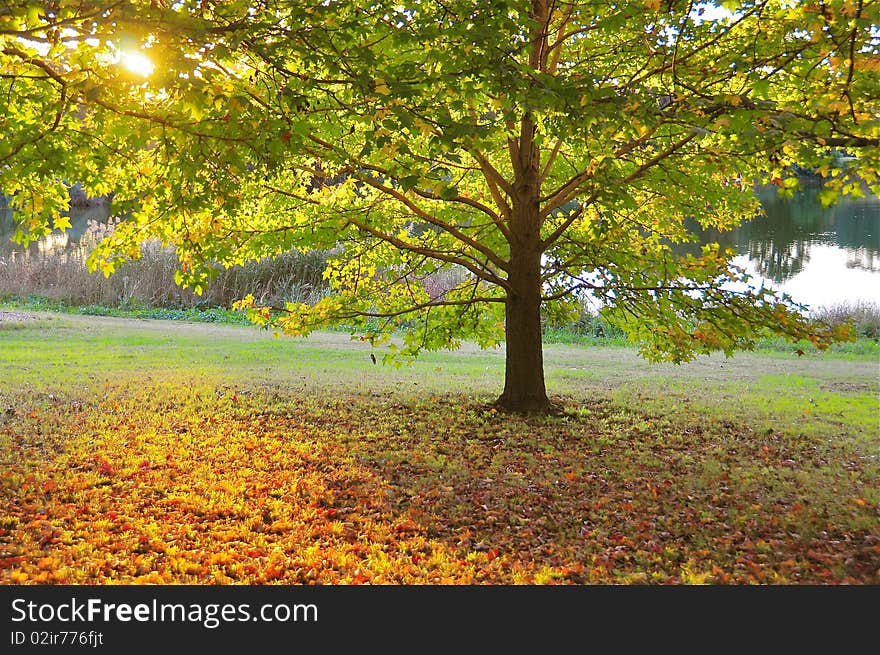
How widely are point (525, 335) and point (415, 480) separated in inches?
121

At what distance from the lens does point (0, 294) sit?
65.5 feet

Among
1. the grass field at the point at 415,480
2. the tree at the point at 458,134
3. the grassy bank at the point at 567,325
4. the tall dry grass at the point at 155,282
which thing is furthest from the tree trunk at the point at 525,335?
the tall dry grass at the point at 155,282

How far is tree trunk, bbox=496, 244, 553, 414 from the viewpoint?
8.66 metres

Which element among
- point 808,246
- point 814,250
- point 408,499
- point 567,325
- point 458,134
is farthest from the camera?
point 808,246

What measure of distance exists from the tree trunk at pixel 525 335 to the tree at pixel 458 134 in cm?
3

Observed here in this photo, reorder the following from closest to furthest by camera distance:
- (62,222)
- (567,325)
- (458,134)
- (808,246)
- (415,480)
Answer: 1. (458,134)
2. (62,222)
3. (415,480)
4. (567,325)
5. (808,246)

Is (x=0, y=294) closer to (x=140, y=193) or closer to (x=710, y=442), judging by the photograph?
(x=140, y=193)

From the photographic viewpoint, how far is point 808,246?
32562mm

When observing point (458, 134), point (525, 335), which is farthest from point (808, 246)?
point (458, 134)

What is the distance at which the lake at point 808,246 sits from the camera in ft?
77.1

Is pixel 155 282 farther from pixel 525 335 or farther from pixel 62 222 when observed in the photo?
pixel 62 222

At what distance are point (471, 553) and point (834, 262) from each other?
2912 centimetres

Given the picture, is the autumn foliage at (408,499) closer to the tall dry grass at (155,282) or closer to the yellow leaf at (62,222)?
the yellow leaf at (62,222)

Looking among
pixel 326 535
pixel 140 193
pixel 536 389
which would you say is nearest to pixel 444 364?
pixel 536 389
